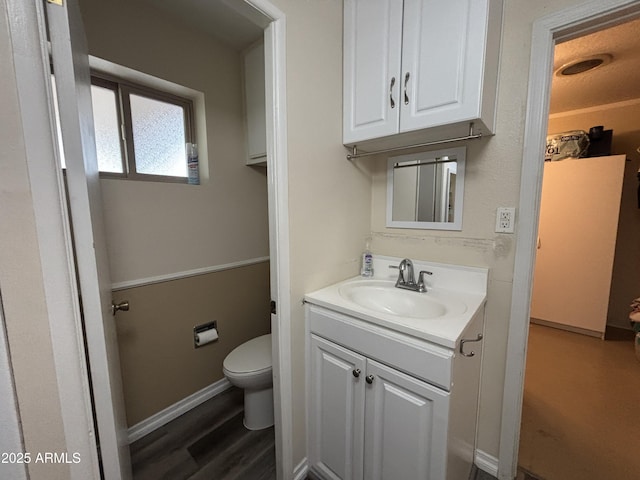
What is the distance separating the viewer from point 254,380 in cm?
152

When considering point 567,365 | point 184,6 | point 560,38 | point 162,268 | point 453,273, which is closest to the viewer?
point 560,38

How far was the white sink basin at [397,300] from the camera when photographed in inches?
47.8

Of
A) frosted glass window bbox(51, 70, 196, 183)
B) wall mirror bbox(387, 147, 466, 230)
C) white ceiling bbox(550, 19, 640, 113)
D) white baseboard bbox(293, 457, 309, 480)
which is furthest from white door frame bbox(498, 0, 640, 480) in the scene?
frosted glass window bbox(51, 70, 196, 183)

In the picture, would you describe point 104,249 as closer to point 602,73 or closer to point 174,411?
point 174,411

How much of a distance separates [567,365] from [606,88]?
2443mm

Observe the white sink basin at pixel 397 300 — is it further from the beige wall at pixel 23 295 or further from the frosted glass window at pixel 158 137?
the frosted glass window at pixel 158 137

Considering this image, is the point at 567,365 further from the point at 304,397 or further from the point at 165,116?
the point at 165,116

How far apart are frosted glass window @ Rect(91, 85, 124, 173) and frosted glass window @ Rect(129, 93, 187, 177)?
0.09 m

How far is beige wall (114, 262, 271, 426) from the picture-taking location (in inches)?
59.5

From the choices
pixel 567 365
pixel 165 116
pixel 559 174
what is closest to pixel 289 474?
pixel 165 116

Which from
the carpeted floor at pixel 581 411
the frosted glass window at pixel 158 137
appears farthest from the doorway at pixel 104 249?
the carpeted floor at pixel 581 411

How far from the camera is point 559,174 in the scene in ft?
9.09

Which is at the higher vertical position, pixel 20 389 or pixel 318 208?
pixel 318 208

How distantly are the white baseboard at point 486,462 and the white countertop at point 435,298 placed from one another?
840 mm
